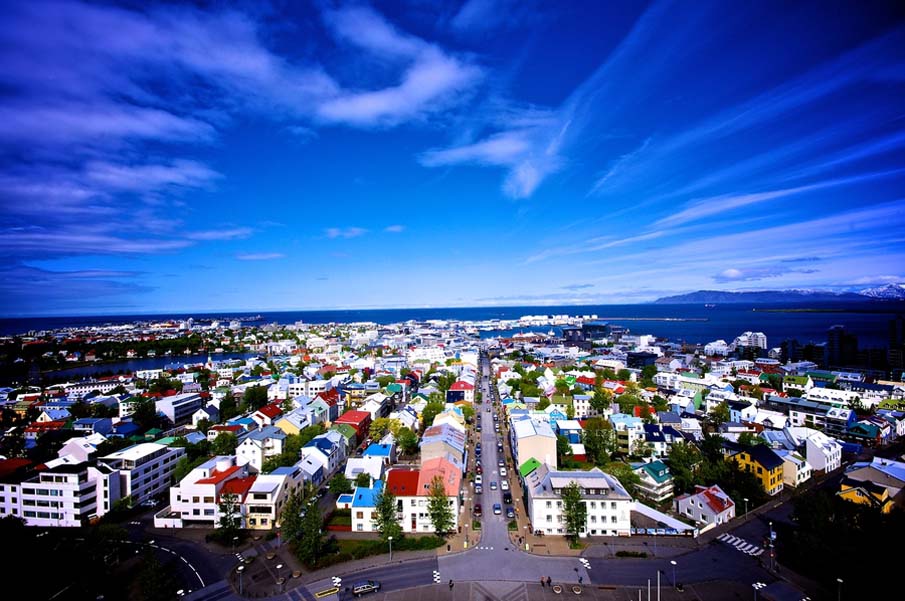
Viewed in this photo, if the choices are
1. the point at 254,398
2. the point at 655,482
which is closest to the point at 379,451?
the point at 655,482

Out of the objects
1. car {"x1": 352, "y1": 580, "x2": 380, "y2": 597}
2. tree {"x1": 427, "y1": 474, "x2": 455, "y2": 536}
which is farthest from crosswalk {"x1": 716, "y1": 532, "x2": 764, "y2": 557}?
car {"x1": 352, "y1": 580, "x2": 380, "y2": 597}

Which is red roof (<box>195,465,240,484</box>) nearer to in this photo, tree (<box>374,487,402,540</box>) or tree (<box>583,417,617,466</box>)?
tree (<box>374,487,402,540</box>)

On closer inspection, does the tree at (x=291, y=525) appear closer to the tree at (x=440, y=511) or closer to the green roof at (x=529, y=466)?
the tree at (x=440, y=511)

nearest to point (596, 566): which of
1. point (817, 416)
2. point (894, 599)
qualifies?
point (894, 599)

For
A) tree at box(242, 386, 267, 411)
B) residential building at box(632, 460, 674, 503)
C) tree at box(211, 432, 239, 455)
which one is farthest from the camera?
tree at box(242, 386, 267, 411)

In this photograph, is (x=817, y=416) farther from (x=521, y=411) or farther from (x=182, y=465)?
(x=182, y=465)

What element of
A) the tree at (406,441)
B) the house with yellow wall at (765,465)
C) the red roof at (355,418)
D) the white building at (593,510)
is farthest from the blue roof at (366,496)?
the house with yellow wall at (765,465)
